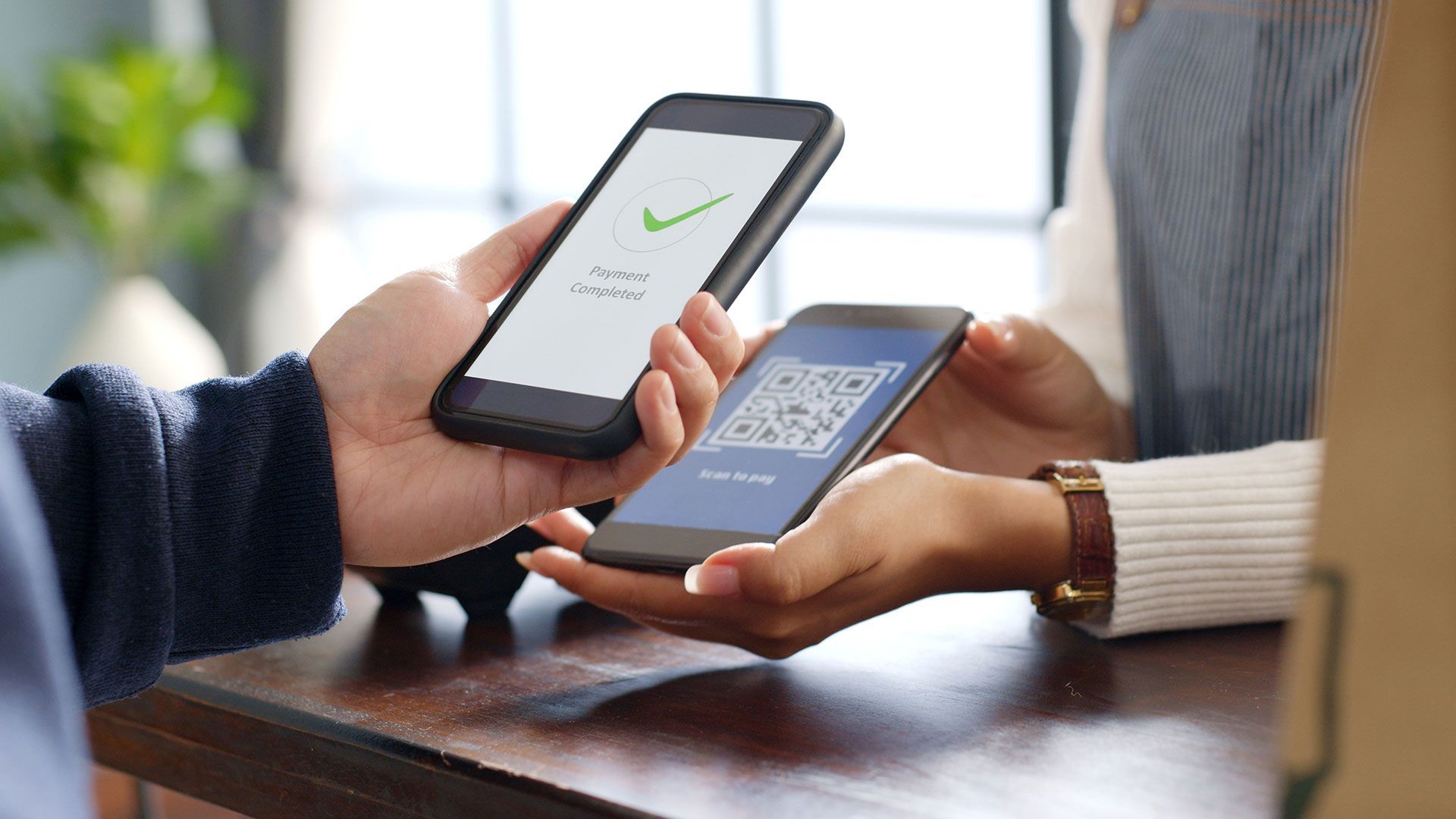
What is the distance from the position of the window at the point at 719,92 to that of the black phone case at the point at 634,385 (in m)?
1.92

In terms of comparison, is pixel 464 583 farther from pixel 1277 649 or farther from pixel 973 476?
pixel 1277 649

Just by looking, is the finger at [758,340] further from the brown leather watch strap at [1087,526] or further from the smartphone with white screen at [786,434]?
the brown leather watch strap at [1087,526]

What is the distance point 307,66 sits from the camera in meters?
3.42

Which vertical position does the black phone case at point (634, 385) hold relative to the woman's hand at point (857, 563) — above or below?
above

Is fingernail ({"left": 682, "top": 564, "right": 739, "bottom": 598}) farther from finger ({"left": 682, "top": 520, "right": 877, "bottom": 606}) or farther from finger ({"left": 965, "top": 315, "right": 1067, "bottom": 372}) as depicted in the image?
finger ({"left": 965, "top": 315, "right": 1067, "bottom": 372})

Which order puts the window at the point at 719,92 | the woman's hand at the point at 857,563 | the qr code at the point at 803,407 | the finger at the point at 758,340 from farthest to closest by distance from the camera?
1. the window at the point at 719,92
2. the finger at the point at 758,340
3. the qr code at the point at 803,407
4. the woman's hand at the point at 857,563

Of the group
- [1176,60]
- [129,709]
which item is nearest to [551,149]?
[1176,60]

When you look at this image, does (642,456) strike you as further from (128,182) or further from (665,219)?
(128,182)

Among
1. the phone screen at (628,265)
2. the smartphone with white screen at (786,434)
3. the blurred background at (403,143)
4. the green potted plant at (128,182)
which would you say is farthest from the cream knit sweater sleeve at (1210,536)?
the green potted plant at (128,182)

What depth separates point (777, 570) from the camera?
49 centimetres

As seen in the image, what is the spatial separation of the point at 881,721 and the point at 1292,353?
0.48m

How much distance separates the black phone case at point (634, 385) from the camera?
1.76 ft

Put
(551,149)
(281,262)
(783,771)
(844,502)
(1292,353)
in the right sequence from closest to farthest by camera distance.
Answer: (783,771), (844,502), (1292,353), (281,262), (551,149)

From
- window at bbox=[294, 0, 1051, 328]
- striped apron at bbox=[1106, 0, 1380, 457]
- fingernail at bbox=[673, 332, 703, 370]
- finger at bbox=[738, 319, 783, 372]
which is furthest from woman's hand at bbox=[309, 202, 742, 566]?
Answer: window at bbox=[294, 0, 1051, 328]
